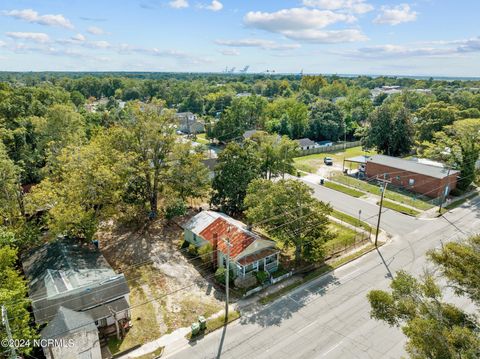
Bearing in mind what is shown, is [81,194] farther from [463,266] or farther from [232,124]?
[232,124]

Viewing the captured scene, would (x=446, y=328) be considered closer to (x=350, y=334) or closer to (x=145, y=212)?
(x=350, y=334)

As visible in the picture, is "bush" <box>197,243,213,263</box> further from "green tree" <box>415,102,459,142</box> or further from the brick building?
"green tree" <box>415,102,459,142</box>

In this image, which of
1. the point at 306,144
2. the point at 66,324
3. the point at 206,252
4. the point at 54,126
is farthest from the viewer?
the point at 306,144

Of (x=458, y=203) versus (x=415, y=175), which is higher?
(x=415, y=175)

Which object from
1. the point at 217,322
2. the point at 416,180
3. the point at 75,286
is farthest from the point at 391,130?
the point at 75,286

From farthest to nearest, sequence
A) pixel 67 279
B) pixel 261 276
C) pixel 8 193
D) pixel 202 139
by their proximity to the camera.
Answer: pixel 202 139 < pixel 8 193 < pixel 261 276 < pixel 67 279

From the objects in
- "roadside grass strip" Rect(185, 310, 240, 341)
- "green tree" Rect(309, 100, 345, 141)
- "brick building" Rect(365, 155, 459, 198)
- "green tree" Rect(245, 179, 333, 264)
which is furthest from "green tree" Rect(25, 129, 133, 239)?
"green tree" Rect(309, 100, 345, 141)

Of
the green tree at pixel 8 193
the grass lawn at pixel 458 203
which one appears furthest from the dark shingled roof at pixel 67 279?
the grass lawn at pixel 458 203

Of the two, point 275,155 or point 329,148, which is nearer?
point 275,155
